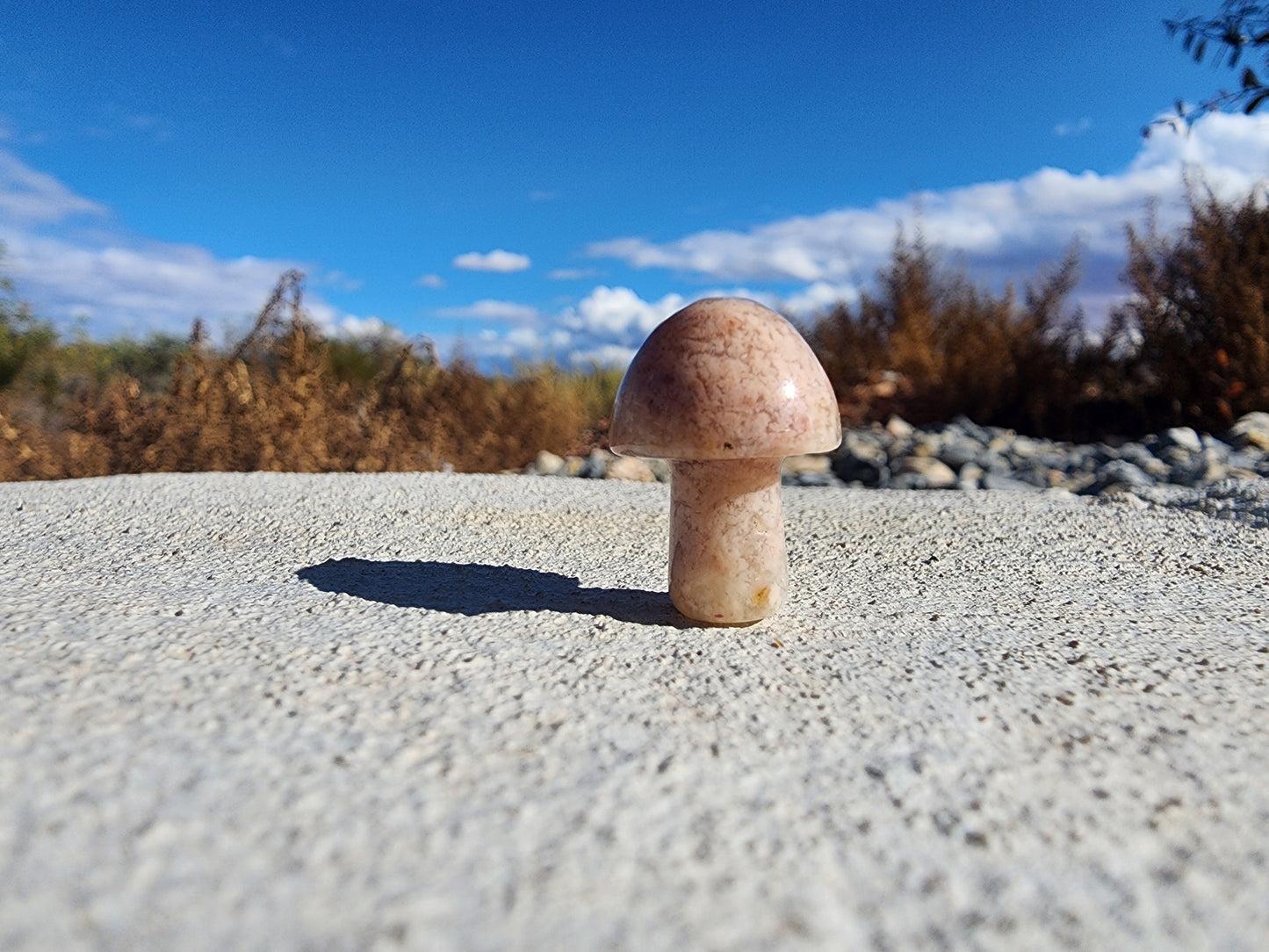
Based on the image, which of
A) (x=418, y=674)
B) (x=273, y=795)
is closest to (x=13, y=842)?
(x=273, y=795)

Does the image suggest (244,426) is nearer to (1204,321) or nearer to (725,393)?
(725,393)

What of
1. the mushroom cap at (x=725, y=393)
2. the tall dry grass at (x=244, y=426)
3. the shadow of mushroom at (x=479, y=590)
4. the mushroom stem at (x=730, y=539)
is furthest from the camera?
the tall dry grass at (x=244, y=426)

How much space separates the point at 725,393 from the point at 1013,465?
4.94 meters

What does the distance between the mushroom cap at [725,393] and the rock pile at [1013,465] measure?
3.32 m

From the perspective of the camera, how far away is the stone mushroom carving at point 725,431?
200 centimetres

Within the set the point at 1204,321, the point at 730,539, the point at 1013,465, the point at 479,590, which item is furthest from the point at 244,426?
the point at 1204,321

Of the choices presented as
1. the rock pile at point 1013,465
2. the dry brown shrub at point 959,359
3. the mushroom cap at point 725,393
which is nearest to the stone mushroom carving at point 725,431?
the mushroom cap at point 725,393

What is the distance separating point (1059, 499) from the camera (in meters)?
4.29

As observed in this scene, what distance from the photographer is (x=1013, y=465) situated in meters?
6.17

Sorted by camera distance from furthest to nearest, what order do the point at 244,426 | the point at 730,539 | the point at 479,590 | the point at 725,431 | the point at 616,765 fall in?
the point at 244,426, the point at 479,590, the point at 730,539, the point at 725,431, the point at 616,765

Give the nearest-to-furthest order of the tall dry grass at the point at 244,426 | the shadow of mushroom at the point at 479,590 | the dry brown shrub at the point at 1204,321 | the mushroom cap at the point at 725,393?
the mushroom cap at the point at 725,393, the shadow of mushroom at the point at 479,590, the tall dry grass at the point at 244,426, the dry brown shrub at the point at 1204,321

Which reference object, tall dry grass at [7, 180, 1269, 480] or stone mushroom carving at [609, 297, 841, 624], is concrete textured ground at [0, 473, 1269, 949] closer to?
stone mushroom carving at [609, 297, 841, 624]

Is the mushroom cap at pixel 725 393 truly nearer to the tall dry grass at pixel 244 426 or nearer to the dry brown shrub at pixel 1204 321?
the tall dry grass at pixel 244 426

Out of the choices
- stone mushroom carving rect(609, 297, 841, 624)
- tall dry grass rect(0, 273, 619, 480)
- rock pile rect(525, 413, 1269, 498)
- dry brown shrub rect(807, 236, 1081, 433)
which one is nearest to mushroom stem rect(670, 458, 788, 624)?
stone mushroom carving rect(609, 297, 841, 624)
